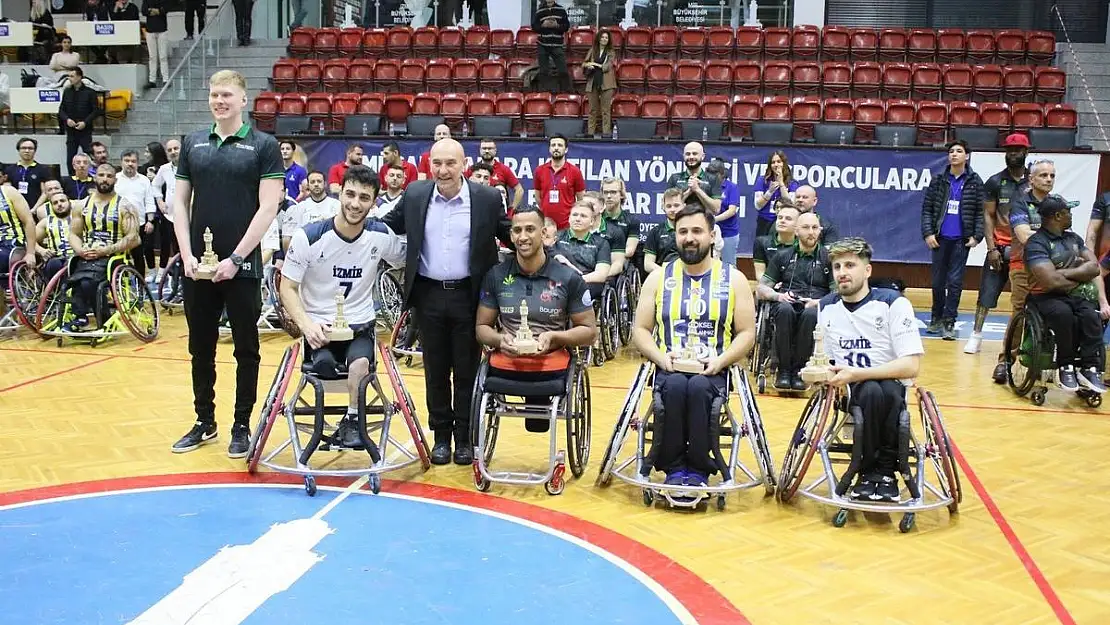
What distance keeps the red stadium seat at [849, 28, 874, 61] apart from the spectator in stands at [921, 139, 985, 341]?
538 centimetres

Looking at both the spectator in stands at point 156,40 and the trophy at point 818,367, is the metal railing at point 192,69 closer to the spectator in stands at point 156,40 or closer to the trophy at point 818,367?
the spectator in stands at point 156,40

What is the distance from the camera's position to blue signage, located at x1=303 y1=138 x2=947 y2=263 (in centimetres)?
1098

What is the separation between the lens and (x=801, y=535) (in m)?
4.20

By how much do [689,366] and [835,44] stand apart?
10.7 metres

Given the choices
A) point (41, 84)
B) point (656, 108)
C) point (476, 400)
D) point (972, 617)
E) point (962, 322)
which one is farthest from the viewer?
point (41, 84)

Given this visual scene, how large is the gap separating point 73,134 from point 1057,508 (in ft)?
41.5

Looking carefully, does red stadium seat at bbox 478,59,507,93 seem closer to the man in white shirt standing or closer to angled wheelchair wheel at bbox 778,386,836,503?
the man in white shirt standing

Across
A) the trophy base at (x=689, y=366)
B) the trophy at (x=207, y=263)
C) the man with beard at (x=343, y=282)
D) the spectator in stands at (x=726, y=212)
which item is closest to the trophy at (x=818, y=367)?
the trophy base at (x=689, y=366)

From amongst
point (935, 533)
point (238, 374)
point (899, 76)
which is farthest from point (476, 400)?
point (899, 76)

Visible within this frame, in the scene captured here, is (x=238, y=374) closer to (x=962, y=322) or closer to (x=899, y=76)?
(x=962, y=322)

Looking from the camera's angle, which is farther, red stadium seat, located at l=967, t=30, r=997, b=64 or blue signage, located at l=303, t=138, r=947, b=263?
red stadium seat, located at l=967, t=30, r=997, b=64

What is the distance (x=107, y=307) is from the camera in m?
8.30

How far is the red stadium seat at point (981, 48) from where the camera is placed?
13.8 meters

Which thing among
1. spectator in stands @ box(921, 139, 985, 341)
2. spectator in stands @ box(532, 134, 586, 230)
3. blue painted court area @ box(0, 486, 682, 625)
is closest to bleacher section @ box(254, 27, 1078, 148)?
spectator in stands @ box(921, 139, 985, 341)
